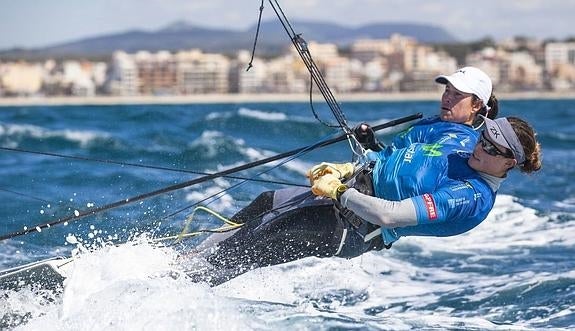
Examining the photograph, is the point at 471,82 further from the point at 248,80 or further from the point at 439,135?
the point at 248,80

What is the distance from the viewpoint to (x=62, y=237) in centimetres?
739

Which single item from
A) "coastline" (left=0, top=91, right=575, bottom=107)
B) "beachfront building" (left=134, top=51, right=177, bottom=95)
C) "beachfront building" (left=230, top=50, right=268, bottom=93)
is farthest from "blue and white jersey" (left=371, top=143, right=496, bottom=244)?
"beachfront building" (left=134, top=51, right=177, bottom=95)

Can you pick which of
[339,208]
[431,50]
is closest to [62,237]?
[339,208]

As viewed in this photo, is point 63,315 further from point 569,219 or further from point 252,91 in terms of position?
point 252,91

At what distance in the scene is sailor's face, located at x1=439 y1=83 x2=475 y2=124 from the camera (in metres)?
5.48

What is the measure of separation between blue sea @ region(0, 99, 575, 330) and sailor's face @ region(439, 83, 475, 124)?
1.16 m

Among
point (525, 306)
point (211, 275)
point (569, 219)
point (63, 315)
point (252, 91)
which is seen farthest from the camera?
point (252, 91)

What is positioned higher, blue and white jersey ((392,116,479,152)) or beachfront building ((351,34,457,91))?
blue and white jersey ((392,116,479,152))

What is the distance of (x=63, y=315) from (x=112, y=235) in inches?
84.0

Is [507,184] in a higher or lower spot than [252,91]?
higher

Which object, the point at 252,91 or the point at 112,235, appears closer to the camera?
the point at 112,235

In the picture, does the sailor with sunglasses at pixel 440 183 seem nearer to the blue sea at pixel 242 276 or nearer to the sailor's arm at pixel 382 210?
the sailor's arm at pixel 382 210

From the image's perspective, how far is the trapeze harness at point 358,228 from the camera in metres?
5.39

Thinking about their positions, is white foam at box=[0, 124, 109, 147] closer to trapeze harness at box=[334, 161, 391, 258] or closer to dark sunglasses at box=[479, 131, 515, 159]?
trapeze harness at box=[334, 161, 391, 258]
